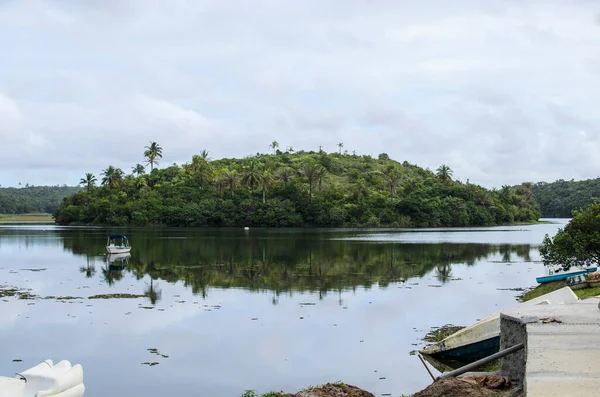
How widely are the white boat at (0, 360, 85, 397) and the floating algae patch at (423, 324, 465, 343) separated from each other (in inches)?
447

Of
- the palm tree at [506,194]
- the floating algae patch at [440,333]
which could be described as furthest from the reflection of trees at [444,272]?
the palm tree at [506,194]

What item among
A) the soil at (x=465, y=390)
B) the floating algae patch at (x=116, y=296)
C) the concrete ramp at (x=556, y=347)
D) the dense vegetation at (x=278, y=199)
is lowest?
the floating algae patch at (x=116, y=296)

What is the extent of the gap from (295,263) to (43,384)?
3239cm

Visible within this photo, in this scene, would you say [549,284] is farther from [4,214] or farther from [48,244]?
[4,214]

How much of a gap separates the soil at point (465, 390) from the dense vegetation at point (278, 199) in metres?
108

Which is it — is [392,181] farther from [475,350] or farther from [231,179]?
[475,350]

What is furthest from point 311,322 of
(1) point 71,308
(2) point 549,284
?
(2) point 549,284

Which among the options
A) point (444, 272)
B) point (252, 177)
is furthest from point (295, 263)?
point (252, 177)

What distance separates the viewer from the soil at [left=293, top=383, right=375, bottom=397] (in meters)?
13.2

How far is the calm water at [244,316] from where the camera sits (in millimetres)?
16828

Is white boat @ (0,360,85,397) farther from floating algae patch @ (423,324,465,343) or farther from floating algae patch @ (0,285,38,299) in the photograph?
floating algae patch @ (0,285,38,299)

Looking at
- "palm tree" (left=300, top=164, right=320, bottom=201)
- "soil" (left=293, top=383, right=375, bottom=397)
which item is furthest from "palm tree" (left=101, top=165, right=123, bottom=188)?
"soil" (left=293, top=383, right=375, bottom=397)

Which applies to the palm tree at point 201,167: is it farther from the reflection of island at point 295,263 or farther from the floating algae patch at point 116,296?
the floating algae patch at point 116,296

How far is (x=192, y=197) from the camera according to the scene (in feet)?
416
